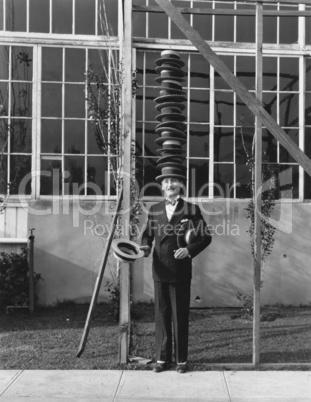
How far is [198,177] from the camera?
9.22 m

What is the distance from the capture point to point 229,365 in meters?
5.73

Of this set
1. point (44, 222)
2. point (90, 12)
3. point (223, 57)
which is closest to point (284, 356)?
point (44, 222)

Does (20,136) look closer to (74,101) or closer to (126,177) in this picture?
(74,101)

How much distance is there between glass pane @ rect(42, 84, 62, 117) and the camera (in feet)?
29.9

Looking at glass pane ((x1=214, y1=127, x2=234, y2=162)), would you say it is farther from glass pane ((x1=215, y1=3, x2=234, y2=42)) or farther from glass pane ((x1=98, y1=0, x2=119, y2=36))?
glass pane ((x1=98, y1=0, x2=119, y2=36))

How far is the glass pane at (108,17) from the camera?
917 cm

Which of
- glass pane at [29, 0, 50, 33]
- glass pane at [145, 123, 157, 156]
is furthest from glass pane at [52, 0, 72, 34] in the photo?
glass pane at [145, 123, 157, 156]

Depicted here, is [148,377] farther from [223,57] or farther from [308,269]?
[223,57]

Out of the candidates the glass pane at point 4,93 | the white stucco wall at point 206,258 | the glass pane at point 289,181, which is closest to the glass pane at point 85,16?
the glass pane at point 4,93

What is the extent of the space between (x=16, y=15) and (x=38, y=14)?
0.38 m

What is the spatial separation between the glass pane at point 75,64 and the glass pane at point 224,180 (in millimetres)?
2872

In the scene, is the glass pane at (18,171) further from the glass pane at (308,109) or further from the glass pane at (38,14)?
the glass pane at (308,109)

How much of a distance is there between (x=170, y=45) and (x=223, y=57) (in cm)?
98

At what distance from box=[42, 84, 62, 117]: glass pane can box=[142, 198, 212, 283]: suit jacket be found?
13.4ft
